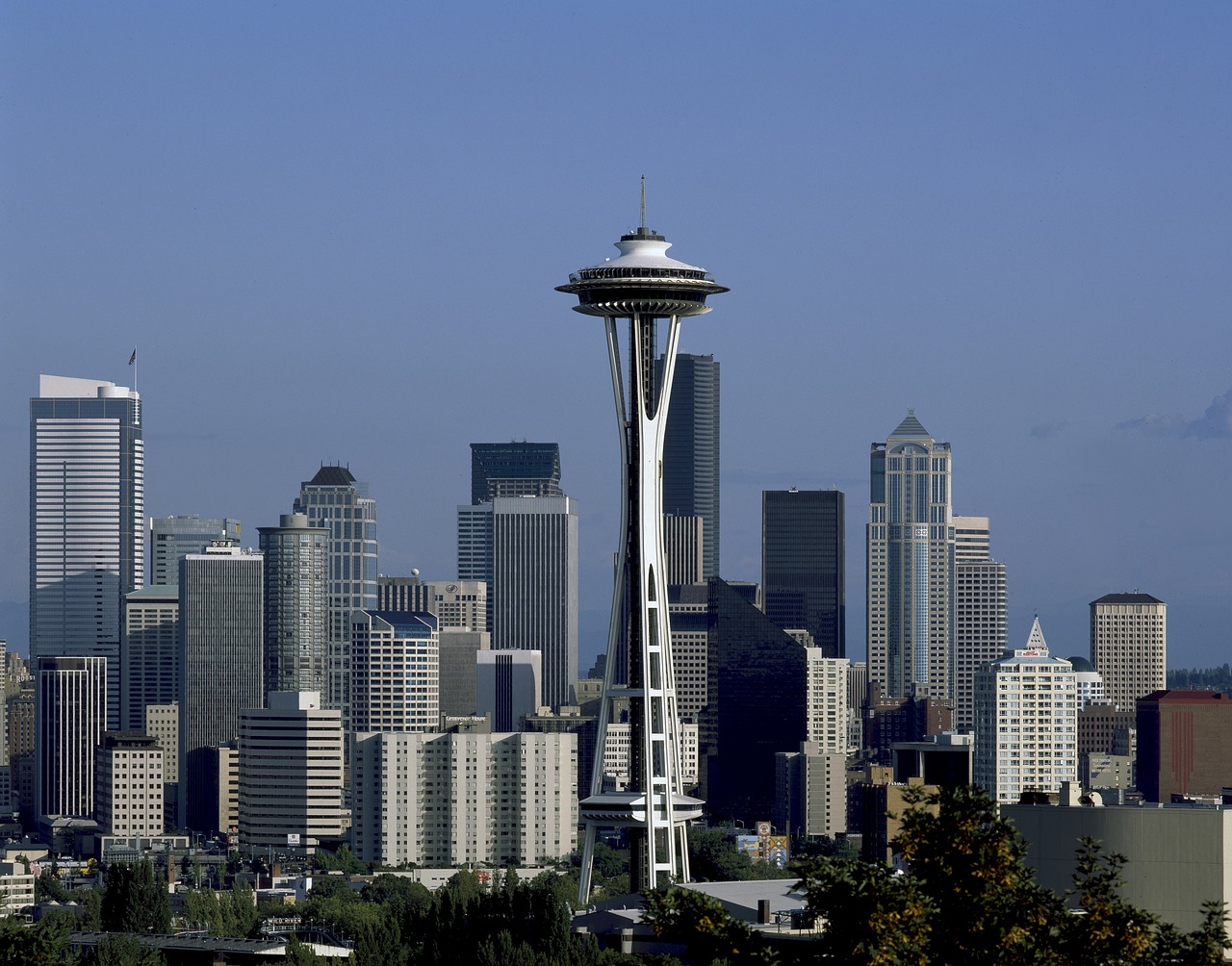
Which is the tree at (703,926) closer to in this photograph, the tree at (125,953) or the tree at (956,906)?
the tree at (956,906)

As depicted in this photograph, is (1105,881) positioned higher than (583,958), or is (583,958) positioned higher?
(1105,881)

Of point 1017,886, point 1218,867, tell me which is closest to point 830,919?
point 1017,886

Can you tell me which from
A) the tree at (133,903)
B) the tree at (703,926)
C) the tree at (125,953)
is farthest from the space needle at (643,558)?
the tree at (703,926)

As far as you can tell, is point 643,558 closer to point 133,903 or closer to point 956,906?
point 133,903

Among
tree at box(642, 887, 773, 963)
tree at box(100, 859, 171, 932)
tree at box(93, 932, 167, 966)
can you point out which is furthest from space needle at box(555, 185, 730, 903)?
tree at box(642, 887, 773, 963)

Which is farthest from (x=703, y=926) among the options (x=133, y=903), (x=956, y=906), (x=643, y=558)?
(x=643, y=558)

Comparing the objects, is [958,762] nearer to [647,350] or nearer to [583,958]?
[647,350]

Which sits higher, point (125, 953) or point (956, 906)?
point (956, 906)

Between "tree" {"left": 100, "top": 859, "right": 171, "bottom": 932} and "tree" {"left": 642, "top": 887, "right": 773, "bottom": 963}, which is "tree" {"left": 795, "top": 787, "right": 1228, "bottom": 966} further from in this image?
"tree" {"left": 100, "top": 859, "right": 171, "bottom": 932}
